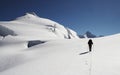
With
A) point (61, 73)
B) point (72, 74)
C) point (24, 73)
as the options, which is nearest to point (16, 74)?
point (24, 73)

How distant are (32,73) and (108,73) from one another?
17.9ft

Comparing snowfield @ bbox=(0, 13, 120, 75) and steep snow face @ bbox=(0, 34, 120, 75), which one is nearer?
steep snow face @ bbox=(0, 34, 120, 75)

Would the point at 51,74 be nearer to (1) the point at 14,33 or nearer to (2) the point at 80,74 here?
(2) the point at 80,74

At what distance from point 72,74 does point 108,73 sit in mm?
2251

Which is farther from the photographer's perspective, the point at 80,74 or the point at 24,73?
the point at 24,73

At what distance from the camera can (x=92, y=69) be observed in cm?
1189

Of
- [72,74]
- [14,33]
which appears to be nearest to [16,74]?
[72,74]

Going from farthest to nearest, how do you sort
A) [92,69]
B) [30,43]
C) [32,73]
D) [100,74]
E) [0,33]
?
1. [0,33]
2. [30,43]
3. [32,73]
4. [92,69]
5. [100,74]

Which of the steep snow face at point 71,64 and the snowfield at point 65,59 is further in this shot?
the snowfield at point 65,59

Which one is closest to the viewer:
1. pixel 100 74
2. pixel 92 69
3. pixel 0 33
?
pixel 100 74

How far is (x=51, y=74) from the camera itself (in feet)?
39.7

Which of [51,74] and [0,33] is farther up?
[0,33]

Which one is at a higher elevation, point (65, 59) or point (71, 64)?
point (65, 59)

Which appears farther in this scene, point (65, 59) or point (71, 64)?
point (65, 59)
